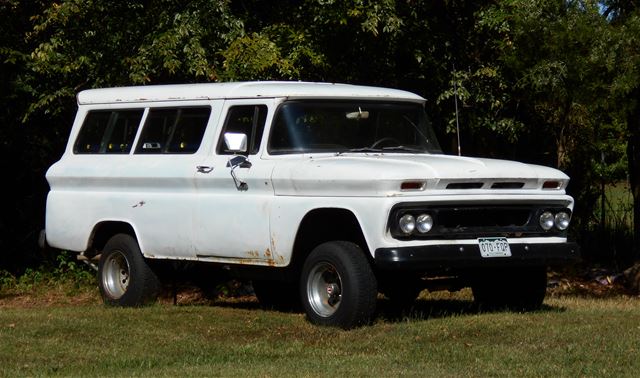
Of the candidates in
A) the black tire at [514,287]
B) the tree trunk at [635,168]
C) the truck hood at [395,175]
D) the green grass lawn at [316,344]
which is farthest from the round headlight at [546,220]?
the tree trunk at [635,168]

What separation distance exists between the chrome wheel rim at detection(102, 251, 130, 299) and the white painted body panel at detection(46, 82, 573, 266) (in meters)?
0.34

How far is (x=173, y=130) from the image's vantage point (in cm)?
1205

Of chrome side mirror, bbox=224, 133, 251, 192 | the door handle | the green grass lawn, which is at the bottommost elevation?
the green grass lawn

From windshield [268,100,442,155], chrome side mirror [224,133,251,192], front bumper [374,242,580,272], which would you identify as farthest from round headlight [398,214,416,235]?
chrome side mirror [224,133,251,192]

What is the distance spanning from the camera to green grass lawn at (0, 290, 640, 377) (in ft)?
27.9

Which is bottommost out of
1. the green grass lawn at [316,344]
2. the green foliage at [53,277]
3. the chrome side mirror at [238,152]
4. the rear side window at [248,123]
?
the green foliage at [53,277]

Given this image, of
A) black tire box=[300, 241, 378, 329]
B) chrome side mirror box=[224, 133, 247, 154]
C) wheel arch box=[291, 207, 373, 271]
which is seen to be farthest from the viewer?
chrome side mirror box=[224, 133, 247, 154]

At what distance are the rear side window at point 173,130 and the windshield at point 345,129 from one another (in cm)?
100

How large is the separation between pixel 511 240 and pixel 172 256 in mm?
3274

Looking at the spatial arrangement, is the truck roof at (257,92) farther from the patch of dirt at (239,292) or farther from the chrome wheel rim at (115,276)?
the patch of dirt at (239,292)

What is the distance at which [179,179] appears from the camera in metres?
11.6

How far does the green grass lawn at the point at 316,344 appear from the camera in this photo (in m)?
8.49

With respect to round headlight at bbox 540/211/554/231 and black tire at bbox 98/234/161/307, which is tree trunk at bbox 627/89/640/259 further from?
black tire at bbox 98/234/161/307

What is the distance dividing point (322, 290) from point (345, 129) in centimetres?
151
